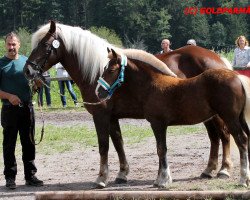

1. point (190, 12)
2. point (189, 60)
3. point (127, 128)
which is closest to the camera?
point (189, 60)

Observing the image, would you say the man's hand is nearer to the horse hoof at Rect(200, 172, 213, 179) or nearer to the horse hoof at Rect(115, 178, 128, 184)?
the horse hoof at Rect(115, 178, 128, 184)

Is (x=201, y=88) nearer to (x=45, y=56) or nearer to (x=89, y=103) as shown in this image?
(x=89, y=103)

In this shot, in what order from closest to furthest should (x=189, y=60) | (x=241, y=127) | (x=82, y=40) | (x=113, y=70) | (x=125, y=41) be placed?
1. (x=241, y=127)
2. (x=113, y=70)
3. (x=82, y=40)
4. (x=189, y=60)
5. (x=125, y=41)

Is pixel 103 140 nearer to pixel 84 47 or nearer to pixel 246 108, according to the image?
pixel 84 47

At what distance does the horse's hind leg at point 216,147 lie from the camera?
30.3 ft

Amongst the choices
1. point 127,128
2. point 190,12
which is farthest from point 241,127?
point 190,12

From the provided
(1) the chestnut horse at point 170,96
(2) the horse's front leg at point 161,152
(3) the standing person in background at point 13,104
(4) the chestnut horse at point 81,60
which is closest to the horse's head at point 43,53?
(4) the chestnut horse at point 81,60

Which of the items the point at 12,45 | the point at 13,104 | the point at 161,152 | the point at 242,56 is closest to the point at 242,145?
the point at 161,152

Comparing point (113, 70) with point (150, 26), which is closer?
point (113, 70)

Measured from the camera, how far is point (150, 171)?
10.0 m

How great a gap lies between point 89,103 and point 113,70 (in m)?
0.64

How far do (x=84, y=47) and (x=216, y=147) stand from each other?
2439mm

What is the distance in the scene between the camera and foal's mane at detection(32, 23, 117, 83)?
29.5 ft

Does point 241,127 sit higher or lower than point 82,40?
lower
